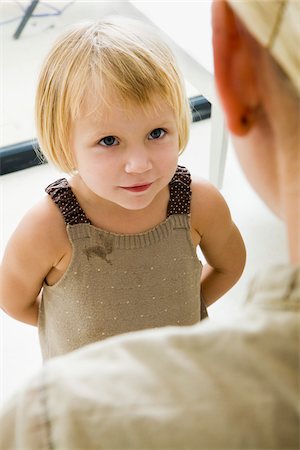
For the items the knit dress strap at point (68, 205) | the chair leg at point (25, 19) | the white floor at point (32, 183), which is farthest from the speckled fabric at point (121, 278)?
the chair leg at point (25, 19)

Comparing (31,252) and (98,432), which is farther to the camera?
(31,252)

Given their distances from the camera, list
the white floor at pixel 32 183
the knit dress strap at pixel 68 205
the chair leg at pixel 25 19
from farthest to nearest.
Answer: the chair leg at pixel 25 19, the white floor at pixel 32 183, the knit dress strap at pixel 68 205

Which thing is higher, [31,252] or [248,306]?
[248,306]

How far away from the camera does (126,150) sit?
0.93m

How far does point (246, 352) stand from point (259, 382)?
21 mm

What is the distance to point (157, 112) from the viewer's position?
921mm

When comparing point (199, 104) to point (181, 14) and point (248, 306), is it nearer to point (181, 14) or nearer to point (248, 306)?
point (181, 14)

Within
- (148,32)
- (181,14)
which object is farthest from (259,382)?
(181,14)

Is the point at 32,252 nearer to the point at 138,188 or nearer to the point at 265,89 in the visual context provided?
the point at 138,188

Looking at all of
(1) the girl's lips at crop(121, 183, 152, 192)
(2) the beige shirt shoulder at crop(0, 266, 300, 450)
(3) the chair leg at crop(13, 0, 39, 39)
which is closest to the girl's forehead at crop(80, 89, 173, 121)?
(1) the girl's lips at crop(121, 183, 152, 192)

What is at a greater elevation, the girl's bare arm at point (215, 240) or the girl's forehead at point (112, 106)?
the girl's forehead at point (112, 106)

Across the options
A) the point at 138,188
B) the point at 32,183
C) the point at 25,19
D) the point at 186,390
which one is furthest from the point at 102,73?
the point at 25,19

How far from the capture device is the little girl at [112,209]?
0.91 metres

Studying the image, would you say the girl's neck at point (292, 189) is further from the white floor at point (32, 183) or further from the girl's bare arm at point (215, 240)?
the white floor at point (32, 183)
